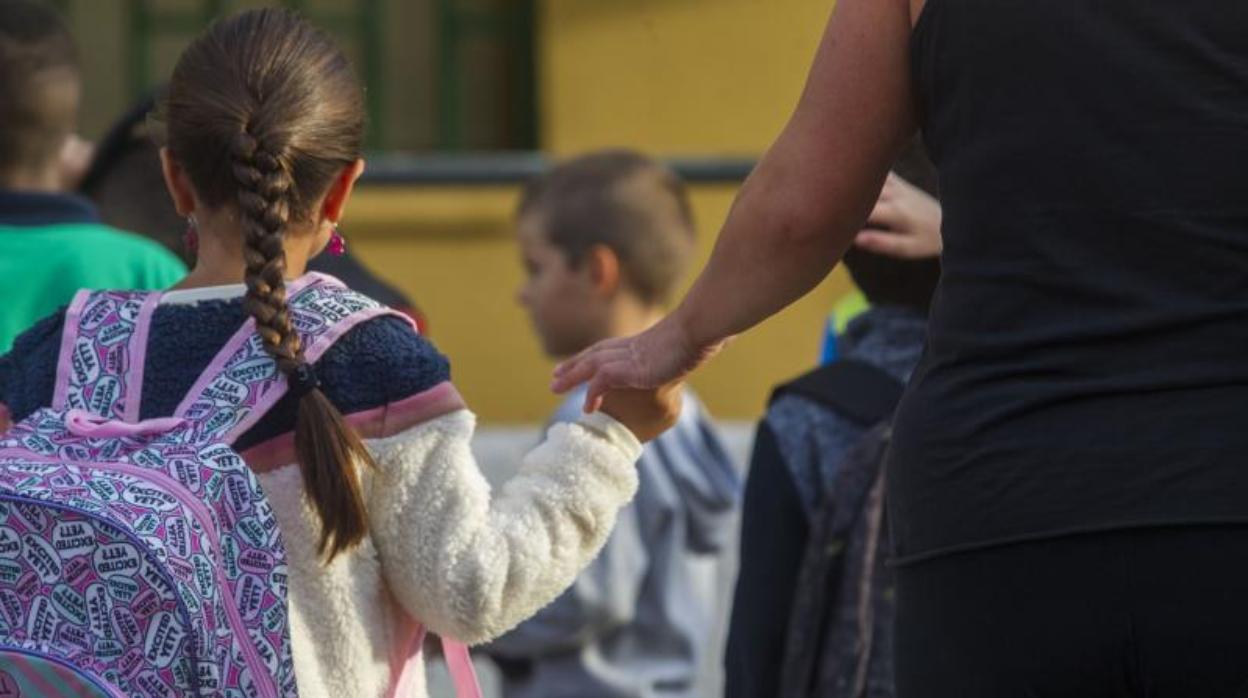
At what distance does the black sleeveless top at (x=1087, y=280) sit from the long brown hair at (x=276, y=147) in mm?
646

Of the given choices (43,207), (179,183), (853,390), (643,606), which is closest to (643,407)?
(179,183)

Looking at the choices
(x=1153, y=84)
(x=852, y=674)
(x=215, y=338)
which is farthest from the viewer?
(x=852, y=674)

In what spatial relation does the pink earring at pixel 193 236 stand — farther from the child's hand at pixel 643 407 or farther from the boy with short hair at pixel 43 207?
the boy with short hair at pixel 43 207

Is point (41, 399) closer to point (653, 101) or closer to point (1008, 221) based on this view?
point (1008, 221)

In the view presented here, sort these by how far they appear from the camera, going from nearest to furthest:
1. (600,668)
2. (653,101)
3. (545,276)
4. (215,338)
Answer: (215,338) → (600,668) → (545,276) → (653,101)

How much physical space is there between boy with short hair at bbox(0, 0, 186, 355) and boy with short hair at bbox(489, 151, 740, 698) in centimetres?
102

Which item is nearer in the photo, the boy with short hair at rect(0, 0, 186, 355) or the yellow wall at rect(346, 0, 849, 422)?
the boy with short hair at rect(0, 0, 186, 355)

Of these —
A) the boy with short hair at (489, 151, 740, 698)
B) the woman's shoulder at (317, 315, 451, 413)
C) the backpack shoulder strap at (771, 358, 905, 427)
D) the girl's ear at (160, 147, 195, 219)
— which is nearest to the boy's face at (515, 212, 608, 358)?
the boy with short hair at (489, 151, 740, 698)

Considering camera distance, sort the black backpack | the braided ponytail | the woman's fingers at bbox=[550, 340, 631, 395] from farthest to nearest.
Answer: the black backpack, the woman's fingers at bbox=[550, 340, 631, 395], the braided ponytail

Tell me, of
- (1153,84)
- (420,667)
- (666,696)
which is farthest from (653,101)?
(1153,84)

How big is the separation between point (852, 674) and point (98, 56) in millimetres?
4795

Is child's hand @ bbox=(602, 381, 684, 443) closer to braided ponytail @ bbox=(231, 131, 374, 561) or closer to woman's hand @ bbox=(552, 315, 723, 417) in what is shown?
woman's hand @ bbox=(552, 315, 723, 417)

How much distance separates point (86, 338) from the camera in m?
2.99

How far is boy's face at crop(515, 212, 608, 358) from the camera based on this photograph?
5.59 metres
